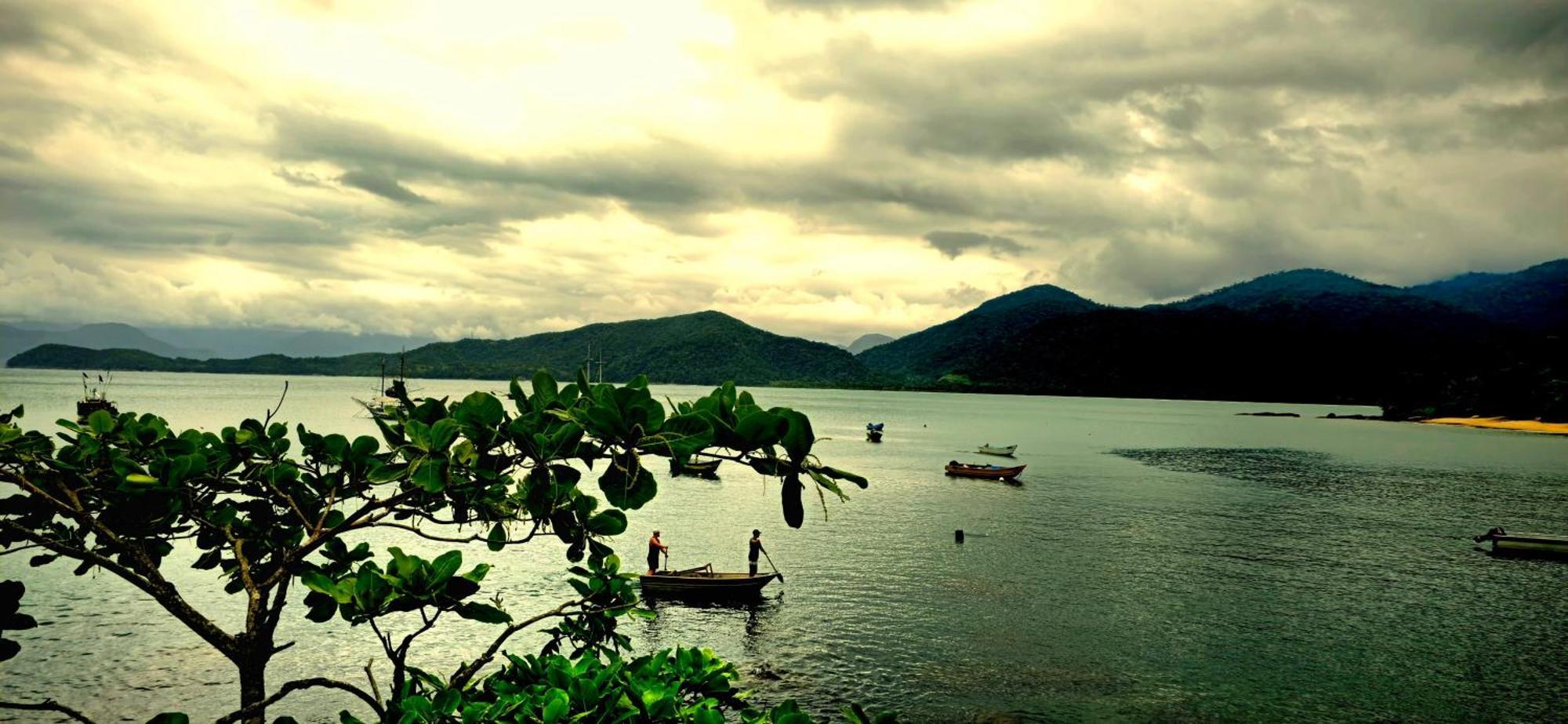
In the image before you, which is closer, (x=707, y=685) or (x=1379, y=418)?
(x=707, y=685)

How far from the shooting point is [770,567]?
1467 inches

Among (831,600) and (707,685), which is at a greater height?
(707,685)

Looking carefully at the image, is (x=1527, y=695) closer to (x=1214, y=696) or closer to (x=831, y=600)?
(x=1214, y=696)

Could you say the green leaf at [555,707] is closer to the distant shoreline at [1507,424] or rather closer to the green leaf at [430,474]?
the green leaf at [430,474]

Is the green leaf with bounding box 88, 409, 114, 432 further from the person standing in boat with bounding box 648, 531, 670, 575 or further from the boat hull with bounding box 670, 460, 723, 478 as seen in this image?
the person standing in boat with bounding box 648, 531, 670, 575

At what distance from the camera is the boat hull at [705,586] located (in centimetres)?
3116

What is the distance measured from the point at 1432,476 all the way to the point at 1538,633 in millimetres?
58222

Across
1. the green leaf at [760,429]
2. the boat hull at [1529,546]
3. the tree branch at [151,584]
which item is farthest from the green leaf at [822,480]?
the boat hull at [1529,546]

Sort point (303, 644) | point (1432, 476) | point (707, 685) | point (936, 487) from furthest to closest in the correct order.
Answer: point (1432, 476), point (936, 487), point (303, 644), point (707, 685)

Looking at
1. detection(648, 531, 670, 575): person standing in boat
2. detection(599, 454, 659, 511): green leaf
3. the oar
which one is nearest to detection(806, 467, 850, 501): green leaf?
detection(599, 454, 659, 511): green leaf

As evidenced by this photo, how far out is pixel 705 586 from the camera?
1229 inches

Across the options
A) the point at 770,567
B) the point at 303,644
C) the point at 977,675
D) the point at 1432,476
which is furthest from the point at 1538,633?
the point at 1432,476

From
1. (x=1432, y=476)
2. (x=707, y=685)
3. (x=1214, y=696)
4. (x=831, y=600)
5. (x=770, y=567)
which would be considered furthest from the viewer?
(x=1432, y=476)

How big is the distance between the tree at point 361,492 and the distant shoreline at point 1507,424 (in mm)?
182925
